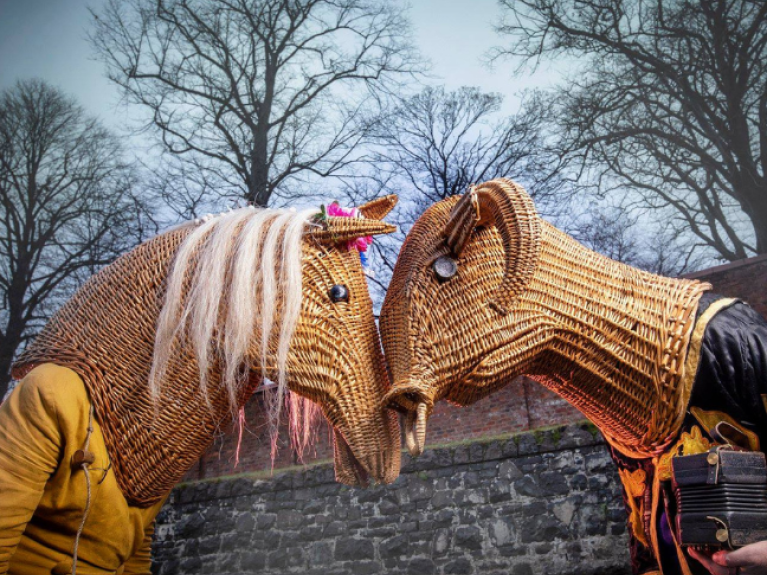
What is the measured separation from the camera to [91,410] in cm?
142

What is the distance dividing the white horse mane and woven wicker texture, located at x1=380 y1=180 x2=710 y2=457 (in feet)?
0.81

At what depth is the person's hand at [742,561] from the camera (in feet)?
3.85

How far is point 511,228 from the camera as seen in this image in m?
1.46

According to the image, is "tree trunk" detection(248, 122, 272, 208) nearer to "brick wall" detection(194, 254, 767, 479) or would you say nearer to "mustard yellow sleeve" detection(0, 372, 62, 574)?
"brick wall" detection(194, 254, 767, 479)

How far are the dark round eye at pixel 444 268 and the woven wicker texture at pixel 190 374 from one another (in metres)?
0.18

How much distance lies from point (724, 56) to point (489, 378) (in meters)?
5.36

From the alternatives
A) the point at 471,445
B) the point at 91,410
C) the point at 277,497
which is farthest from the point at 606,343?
the point at 277,497

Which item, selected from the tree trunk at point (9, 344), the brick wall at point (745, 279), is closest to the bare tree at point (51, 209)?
the tree trunk at point (9, 344)

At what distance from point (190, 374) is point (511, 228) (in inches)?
29.8

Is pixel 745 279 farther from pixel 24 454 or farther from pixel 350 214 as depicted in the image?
pixel 24 454

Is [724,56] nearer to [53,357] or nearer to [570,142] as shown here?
[570,142]

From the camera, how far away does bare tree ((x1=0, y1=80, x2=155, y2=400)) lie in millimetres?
6434

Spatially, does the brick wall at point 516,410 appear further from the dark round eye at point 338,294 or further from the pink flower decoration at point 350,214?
the dark round eye at point 338,294

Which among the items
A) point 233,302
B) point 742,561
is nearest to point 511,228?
point 233,302
